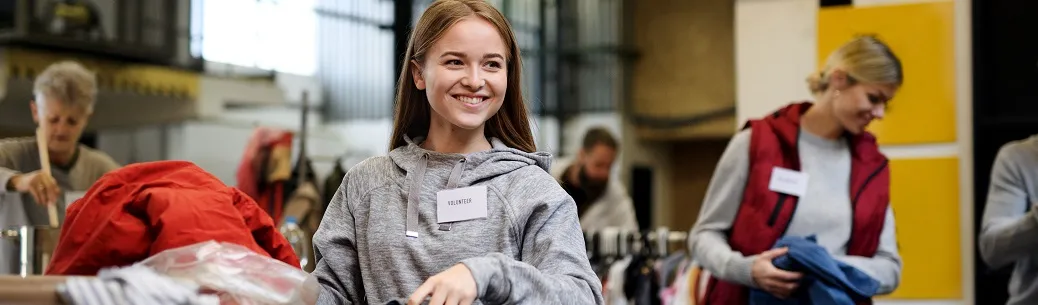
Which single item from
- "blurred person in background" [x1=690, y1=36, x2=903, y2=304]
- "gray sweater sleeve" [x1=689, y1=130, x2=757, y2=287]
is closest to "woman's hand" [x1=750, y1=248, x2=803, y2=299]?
"blurred person in background" [x1=690, y1=36, x2=903, y2=304]

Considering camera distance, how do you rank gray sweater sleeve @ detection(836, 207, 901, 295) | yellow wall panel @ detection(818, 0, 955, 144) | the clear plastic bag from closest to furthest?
the clear plastic bag → gray sweater sleeve @ detection(836, 207, 901, 295) → yellow wall panel @ detection(818, 0, 955, 144)

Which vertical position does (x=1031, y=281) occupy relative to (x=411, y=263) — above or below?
below

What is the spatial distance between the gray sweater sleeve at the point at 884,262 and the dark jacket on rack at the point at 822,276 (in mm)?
48

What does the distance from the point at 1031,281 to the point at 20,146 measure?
9.37ft

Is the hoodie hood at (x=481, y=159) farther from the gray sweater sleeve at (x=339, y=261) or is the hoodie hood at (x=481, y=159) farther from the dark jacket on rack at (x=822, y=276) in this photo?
the dark jacket on rack at (x=822, y=276)

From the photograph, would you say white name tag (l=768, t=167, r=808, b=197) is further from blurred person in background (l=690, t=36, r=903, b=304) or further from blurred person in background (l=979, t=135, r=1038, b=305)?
blurred person in background (l=979, t=135, r=1038, b=305)

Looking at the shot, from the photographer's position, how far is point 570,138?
10125mm

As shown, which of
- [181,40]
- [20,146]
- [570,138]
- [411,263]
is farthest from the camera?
[570,138]

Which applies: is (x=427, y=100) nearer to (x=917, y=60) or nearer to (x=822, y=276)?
(x=822, y=276)

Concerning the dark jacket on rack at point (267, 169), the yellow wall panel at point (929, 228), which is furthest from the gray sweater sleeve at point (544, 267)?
the dark jacket on rack at point (267, 169)

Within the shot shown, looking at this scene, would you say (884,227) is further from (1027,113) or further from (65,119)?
(65,119)

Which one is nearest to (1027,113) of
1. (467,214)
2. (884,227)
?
(884,227)

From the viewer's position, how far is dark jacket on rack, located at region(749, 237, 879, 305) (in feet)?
9.14

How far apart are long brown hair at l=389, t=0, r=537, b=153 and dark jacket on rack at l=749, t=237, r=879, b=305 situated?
4.13ft
